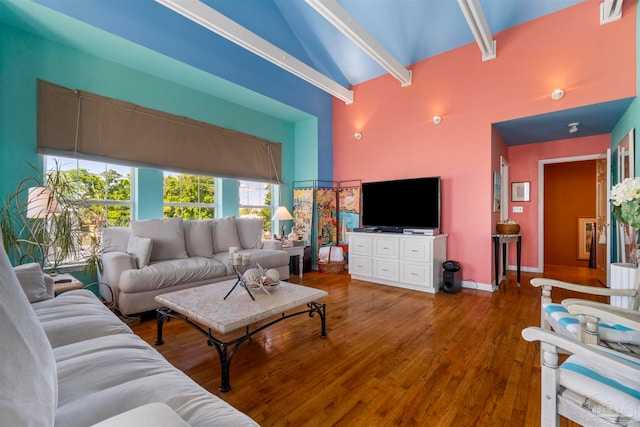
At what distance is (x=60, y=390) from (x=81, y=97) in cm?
341

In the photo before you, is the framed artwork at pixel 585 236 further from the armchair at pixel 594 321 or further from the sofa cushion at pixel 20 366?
the sofa cushion at pixel 20 366

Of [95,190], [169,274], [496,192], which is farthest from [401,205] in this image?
[95,190]

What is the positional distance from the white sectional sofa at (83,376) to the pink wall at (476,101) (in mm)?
3933

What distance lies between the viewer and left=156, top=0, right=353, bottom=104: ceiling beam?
2690 mm

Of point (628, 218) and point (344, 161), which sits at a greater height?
point (344, 161)

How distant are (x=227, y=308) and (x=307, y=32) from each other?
473 cm

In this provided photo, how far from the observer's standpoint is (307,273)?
16.2 feet

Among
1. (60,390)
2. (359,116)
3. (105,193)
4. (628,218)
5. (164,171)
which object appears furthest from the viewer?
(359,116)

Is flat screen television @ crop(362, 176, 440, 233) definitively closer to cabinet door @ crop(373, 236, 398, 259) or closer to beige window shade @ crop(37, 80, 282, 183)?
cabinet door @ crop(373, 236, 398, 259)

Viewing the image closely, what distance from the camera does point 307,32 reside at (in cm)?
479

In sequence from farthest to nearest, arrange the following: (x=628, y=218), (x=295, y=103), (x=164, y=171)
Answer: (x=295, y=103)
(x=164, y=171)
(x=628, y=218)

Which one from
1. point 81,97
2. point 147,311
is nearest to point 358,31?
point 81,97

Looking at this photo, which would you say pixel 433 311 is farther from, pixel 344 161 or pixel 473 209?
pixel 344 161

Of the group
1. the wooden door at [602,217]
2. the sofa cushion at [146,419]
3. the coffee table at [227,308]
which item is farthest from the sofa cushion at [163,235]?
the wooden door at [602,217]
